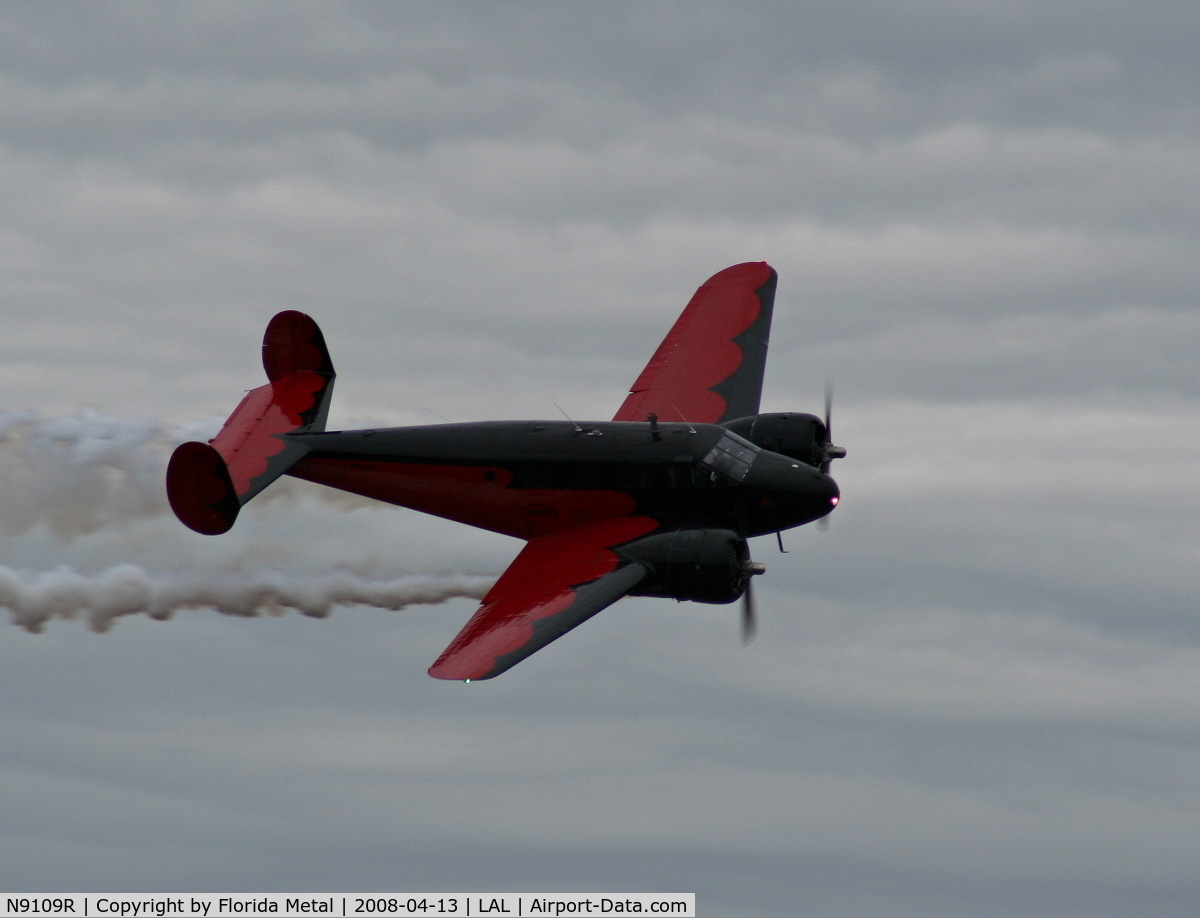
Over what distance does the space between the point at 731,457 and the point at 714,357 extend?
684 centimetres

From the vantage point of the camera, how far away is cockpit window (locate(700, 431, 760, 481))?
119 feet

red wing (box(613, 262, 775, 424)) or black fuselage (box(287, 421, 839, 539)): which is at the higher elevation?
red wing (box(613, 262, 775, 424))

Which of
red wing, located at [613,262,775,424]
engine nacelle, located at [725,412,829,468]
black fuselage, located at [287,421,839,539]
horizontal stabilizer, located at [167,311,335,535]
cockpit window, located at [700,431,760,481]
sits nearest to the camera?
horizontal stabilizer, located at [167,311,335,535]

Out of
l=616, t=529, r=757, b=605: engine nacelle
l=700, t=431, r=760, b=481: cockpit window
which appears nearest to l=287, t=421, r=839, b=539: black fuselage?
l=700, t=431, r=760, b=481: cockpit window

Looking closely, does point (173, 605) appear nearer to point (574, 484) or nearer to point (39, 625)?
point (39, 625)

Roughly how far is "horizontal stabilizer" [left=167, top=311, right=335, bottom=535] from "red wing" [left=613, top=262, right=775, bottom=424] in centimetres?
778

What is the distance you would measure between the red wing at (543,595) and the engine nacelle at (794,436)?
3705mm

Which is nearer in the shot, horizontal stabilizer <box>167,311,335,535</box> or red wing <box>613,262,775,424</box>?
horizontal stabilizer <box>167,311,335,535</box>

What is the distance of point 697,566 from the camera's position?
33281 millimetres

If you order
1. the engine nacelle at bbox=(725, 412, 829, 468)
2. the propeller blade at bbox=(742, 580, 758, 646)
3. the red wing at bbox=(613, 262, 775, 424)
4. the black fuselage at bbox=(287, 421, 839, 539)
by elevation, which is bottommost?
the propeller blade at bbox=(742, 580, 758, 646)

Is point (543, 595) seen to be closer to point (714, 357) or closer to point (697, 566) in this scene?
point (697, 566)

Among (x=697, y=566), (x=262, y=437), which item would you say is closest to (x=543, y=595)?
(x=697, y=566)

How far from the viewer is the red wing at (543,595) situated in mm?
32094

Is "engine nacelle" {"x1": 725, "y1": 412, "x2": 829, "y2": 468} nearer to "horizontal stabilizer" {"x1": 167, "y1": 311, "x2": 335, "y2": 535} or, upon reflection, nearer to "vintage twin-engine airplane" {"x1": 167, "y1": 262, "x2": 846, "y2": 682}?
"vintage twin-engine airplane" {"x1": 167, "y1": 262, "x2": 846, "y2": 682}
